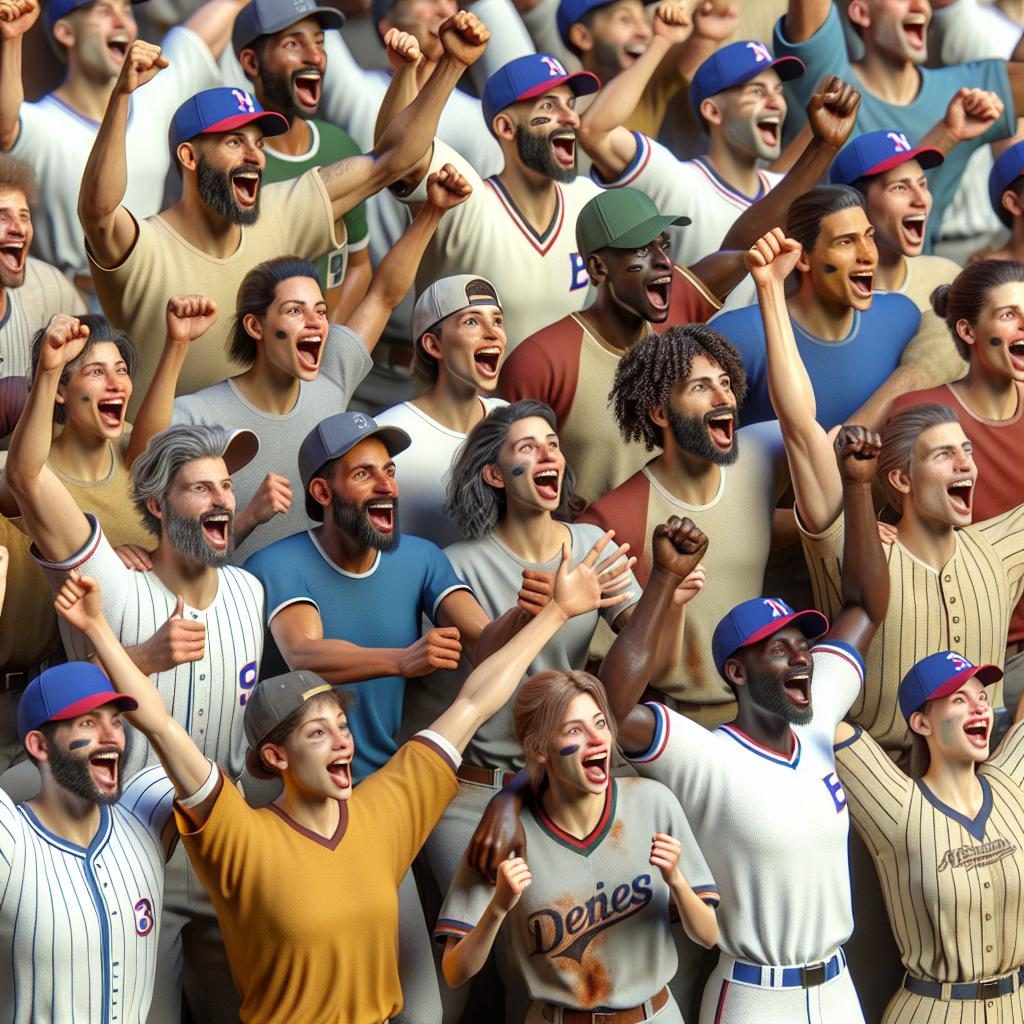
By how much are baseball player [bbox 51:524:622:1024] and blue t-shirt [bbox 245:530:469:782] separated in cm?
46

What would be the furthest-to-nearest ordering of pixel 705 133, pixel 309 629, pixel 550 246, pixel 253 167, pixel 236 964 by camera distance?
pixel 705 133 → pixel 550 246 → pixel 253 167 → pixel 309 629 → pixel 236 964

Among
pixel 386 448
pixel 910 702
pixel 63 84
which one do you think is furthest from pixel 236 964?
pixel 63 84

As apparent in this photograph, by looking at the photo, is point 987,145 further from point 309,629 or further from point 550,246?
point 309,629

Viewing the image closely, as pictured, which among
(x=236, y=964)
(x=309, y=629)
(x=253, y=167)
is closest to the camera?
(x=236, y=964)

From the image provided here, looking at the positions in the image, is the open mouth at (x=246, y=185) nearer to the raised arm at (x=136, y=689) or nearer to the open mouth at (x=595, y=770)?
the raised arm at (x=136, y=689)

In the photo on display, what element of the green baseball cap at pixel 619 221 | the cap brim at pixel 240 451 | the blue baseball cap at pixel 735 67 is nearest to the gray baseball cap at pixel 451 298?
the green baseball cap at pixel 619 221

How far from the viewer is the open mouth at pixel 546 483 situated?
7652 mm

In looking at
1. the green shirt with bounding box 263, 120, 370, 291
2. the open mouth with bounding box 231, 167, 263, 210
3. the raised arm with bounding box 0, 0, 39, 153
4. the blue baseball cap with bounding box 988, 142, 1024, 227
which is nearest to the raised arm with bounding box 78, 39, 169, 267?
the open mouth with bounding box 231, 167, 263, 210

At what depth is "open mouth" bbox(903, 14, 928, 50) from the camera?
32.9 ft

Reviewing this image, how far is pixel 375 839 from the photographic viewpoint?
6844 mm

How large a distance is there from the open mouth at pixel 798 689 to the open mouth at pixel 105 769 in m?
1.95

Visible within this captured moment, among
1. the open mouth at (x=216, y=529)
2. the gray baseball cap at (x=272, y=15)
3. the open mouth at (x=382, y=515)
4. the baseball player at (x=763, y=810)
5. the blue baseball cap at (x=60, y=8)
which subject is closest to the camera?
the open mouth at (x=216, y=529)

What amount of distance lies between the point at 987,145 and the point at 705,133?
1.23 meters

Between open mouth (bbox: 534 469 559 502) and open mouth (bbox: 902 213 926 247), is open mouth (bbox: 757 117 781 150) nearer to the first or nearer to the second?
open mouth (bbox: 902 213 926 247)
